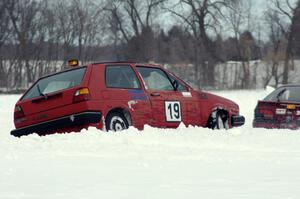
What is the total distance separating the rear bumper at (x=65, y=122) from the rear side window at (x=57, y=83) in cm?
55

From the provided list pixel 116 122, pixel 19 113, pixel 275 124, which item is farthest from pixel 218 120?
pixel 19 113

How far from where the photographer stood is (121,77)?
9.52 m

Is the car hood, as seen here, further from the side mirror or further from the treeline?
the treeline

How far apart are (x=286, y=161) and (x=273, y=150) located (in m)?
1.12

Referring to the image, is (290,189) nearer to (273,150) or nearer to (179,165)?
(179,165)

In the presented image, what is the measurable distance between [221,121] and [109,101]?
9.91 feet

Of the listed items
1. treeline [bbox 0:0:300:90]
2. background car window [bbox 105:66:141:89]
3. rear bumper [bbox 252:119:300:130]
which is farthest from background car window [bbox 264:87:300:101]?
treeline [bbox 0:0:300:90]

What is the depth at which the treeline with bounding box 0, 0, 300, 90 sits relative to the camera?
4384 cm

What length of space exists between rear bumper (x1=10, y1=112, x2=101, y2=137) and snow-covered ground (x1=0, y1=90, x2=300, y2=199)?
1.48ft

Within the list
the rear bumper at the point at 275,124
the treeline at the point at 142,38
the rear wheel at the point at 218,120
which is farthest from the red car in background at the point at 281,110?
the treeline at the point at 142,38

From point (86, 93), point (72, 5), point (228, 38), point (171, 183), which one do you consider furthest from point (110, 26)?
point (171, 183)

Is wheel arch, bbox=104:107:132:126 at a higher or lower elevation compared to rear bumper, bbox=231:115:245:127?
higher

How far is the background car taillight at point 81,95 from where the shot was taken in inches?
341

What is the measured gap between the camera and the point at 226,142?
8.78 m
